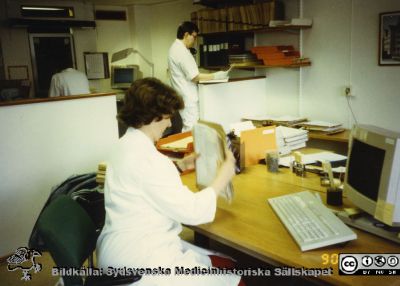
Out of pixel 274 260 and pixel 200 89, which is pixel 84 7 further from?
pixel 274 260

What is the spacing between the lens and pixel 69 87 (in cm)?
500

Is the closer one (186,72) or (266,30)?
(186,72)

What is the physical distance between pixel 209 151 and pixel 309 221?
0.58 metres

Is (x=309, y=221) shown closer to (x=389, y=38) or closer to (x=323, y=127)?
(x=323, y=127)

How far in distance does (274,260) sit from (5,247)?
2.60 metres

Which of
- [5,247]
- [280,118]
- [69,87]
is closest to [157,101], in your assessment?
[5,247]

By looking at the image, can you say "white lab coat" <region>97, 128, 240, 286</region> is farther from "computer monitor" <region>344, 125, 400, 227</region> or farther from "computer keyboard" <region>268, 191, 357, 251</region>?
"computer monitor" <region>344, 125, 400, 227</region>

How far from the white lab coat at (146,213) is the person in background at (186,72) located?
2615 millimetres

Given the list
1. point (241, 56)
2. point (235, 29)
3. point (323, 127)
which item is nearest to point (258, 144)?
point (323, 127)

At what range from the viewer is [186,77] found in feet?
13.6

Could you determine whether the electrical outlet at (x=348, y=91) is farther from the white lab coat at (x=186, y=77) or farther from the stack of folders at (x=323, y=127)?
the white lab coat at (x=186, y=77)

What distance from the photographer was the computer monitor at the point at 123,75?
7.08 metres

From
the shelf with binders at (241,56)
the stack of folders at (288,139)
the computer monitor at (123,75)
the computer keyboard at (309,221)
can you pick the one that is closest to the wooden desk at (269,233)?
the computer keyboard at (309,221)

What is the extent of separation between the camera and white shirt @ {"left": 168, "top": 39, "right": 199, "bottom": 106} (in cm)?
411
